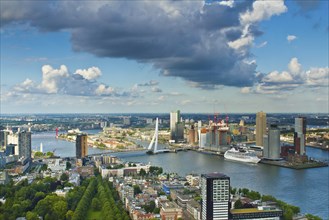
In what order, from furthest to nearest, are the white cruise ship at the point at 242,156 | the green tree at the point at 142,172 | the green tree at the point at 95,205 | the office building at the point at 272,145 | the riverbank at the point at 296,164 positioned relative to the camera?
the office building at the point at 272,145, the white cruise ship at the point at 242,156, the riverbank at the point at 296,164, the green tree at the point at 142,172, the green tree at the point at 95,205

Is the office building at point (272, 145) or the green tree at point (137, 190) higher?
the office building at point (272, 145)

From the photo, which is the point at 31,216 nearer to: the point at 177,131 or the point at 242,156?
the point at 242,156

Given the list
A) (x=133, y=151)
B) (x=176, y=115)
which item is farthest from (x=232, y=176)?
(x=176, y=115)

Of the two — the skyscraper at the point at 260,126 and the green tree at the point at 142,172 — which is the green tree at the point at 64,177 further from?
the skyscraper at the point at 260,126

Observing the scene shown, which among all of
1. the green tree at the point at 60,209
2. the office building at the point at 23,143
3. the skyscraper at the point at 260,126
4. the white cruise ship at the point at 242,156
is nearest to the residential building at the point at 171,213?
the green tree at the point at 60,209

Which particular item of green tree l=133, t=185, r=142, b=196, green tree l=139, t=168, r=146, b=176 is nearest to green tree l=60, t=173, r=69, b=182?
green tree l=139, t=168, r=146, b=176

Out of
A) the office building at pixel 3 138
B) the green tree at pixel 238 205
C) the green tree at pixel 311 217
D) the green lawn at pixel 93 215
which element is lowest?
the green lawn at pixel 93 215

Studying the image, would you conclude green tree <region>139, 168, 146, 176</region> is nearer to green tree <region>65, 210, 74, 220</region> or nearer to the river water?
the river water

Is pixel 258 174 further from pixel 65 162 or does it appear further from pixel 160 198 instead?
pixel 65 162

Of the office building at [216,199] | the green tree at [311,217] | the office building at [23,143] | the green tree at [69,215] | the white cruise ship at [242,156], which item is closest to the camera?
the office building at [216,199]
